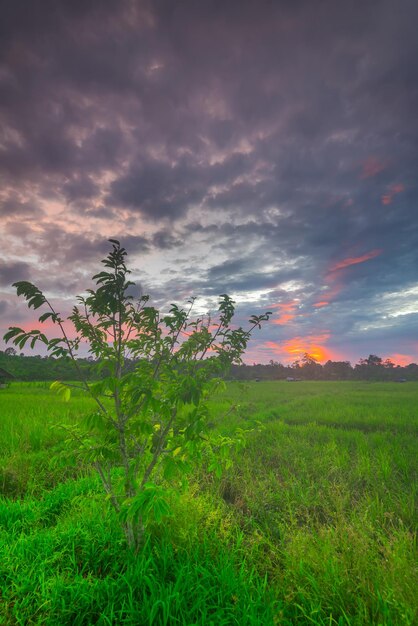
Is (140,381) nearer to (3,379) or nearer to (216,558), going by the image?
(216,558)

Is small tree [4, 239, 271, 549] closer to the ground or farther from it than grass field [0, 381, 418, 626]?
farther from it

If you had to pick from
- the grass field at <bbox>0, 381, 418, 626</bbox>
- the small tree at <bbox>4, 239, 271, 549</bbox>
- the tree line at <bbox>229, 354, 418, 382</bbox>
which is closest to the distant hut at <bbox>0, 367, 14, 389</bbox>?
the grass field at <bbox>0, 381, 418, 626</bbox>

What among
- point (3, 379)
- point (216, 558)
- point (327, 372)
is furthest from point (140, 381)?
point (327, 372)

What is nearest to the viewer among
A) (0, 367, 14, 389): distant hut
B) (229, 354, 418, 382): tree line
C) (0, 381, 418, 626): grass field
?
(0, 381, 418, 626): grass field

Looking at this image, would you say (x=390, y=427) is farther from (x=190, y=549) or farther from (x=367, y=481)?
(x=190, y=549)

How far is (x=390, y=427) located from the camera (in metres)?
10.9

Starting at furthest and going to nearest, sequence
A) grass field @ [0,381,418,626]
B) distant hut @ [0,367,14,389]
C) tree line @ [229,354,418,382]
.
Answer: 1. tree line @ [229,354,418,382]
2. distant hut @ [0,367,14,389]
3. grass field @ [0,381,418,626]

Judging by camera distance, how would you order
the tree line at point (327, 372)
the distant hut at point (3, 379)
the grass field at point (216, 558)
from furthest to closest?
1. the tree line at point (327, 372)
2. the distant hut at point (3, 379)
3. the grass field at point (216, 558)

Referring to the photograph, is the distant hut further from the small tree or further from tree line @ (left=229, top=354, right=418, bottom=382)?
tree line @ (left=229, top=354, right=418, bottom=382)

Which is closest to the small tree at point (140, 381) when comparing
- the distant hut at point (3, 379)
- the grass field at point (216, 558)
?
the grass field at point (216, 558)

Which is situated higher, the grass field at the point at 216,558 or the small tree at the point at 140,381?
the small tree at the point at 140,381

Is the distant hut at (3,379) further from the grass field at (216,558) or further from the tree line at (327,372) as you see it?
the tree line at (327,372)

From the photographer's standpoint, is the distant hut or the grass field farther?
the distant hut

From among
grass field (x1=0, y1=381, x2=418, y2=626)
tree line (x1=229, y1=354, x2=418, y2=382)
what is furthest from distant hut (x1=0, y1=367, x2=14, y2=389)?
tree line (x1=229, y1=354, x2=418, y2=382)
